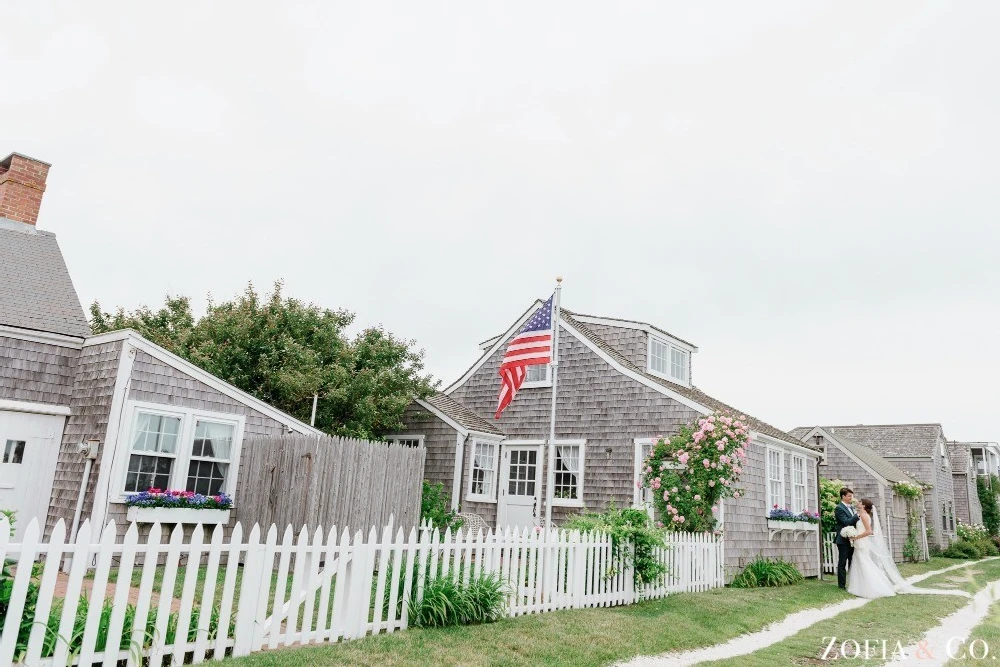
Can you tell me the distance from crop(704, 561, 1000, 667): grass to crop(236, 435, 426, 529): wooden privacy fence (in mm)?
5756

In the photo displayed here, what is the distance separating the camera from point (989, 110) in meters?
11.9

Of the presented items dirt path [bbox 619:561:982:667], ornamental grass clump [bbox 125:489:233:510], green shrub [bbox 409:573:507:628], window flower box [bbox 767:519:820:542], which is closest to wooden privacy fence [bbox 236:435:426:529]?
ornamental grass clump [bbox 125:489:233:510]

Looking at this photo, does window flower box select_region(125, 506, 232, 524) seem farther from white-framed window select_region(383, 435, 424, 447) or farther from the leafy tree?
white-framed window select_region(383, 435, 424, 447)

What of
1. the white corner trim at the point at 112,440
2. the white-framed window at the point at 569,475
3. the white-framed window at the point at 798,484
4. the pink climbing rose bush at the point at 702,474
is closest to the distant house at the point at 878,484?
the white-framed window at the point at 798,484

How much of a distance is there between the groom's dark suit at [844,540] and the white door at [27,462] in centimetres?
1568

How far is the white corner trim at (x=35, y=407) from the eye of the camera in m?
11.7

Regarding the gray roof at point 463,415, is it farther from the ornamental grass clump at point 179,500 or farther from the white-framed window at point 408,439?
the ornamental grass clump at point 179,500

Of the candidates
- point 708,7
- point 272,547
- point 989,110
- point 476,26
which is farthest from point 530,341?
point 989,110

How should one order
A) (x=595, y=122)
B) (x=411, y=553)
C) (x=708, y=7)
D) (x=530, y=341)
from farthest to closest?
(x=595, y=122)
(x=530, y=341)
(x=708, y=7)
(x=411, y=553)

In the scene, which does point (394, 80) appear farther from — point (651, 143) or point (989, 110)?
point (989, 110)

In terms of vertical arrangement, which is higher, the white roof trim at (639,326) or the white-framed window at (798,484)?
the white roof trim at (639,326)

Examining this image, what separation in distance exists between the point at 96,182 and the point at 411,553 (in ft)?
41.2

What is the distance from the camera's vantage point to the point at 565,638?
750 centimetres

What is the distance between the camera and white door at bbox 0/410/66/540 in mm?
11633
